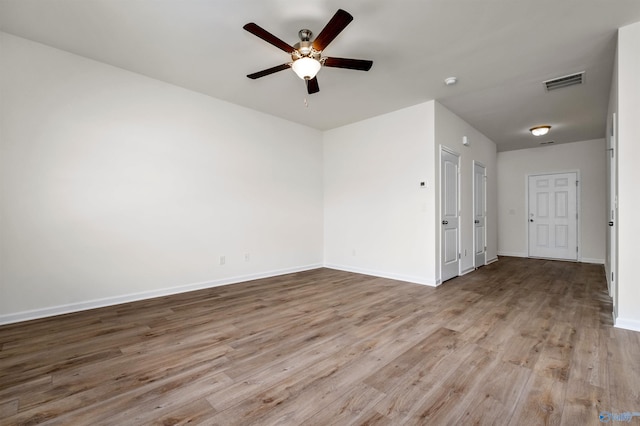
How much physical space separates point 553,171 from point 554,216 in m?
1.07

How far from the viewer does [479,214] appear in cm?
601

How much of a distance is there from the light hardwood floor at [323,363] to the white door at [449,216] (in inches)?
42.0

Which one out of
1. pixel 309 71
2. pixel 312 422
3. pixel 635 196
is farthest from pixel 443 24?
pixel 312 422

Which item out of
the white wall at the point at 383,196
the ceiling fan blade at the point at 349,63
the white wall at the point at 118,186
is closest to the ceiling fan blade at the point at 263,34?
the ceiling fan blade at the point at 349,63

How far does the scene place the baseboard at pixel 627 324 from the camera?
2.64m

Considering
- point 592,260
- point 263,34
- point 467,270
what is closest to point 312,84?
point 263,34

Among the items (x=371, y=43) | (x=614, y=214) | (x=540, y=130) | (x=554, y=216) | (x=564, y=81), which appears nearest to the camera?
(x=371, y=43)

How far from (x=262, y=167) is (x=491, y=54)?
3.48 m

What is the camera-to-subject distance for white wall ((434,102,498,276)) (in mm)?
4590

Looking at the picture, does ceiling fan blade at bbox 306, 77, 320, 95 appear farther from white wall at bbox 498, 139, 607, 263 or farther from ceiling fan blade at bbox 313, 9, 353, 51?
white wall at bbox 498, 139, 607, 263

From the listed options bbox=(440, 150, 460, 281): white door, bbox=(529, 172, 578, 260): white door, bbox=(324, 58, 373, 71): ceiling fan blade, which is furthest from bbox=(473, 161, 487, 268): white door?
bbox=(324, 58, 373, 71): ceiling fan blade

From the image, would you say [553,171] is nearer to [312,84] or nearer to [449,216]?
[449,216]

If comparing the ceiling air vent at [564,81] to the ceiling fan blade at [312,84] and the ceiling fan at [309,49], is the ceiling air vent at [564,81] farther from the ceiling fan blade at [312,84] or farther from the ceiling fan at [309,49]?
the ceiling fan blade at [312,84]

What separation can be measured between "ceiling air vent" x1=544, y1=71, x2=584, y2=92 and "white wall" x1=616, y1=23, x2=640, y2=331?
92 cm
